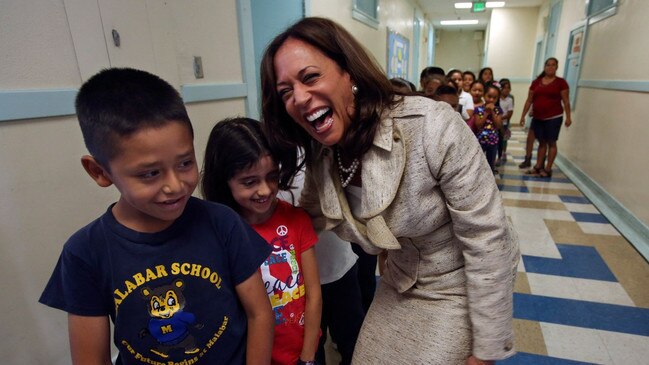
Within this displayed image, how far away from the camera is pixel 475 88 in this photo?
433 cm

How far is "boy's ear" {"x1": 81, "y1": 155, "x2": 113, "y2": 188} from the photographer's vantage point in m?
0.69

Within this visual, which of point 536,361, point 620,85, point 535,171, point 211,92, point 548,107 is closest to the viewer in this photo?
point 536,361

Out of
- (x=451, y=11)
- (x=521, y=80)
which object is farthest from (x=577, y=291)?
(x=451, y=11)

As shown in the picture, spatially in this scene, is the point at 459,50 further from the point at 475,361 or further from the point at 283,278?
the point at 283,278

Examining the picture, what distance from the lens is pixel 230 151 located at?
97cm

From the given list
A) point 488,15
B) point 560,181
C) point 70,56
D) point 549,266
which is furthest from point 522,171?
point 488,15

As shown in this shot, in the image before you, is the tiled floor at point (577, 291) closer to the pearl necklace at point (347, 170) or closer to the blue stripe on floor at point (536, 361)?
the blue stripe on floor at point (536, 361)

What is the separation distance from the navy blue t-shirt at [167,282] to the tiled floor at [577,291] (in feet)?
5.13

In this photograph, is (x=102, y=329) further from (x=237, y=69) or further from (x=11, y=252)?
(x=237, y=69)

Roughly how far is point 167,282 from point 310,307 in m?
0.46

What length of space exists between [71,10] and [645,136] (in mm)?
3964

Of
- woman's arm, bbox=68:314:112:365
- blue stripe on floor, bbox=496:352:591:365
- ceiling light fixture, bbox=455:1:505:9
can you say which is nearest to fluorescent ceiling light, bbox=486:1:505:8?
ceiling light fixture, bbox=455:1:505:9

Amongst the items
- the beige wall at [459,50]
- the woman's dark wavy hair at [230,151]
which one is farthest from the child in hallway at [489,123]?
the beige wall at [459,50]

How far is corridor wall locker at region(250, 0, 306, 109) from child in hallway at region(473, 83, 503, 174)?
214cm
